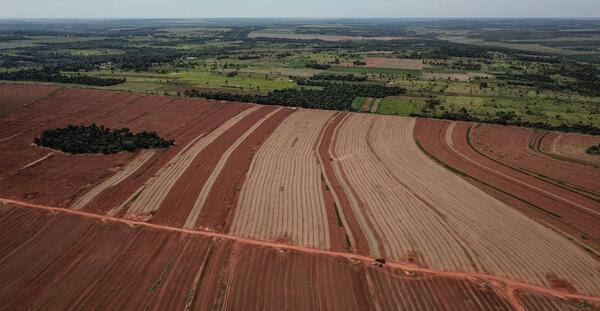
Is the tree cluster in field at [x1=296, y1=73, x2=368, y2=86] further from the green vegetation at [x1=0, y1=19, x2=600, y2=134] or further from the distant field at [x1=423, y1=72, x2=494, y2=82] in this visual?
the distant field at [x1=423, y1=72, x2=494, y2=82]

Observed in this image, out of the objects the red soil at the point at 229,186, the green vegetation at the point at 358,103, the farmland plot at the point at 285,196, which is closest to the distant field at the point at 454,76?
the green vegetation at the point at 358,103

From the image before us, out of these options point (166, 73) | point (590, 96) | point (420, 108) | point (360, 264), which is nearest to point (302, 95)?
point (420, 108)

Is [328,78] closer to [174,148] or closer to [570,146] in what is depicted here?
[570,146]

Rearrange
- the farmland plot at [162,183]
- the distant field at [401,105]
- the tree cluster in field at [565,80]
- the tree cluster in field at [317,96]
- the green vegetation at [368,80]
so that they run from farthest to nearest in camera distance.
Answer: the tree cluster in field at [565,80] < the tree cluster in field at [317,96] < the green vegetation at [368,80] < the distant field at [401,105] < the farmland plot at [162,183]

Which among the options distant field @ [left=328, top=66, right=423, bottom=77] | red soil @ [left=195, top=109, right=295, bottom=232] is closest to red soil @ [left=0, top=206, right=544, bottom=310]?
red soil @ [left=195, top=109, right=295, bottom=232]

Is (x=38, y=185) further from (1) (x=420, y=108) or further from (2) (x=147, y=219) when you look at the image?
(1) (x=420, y=108)

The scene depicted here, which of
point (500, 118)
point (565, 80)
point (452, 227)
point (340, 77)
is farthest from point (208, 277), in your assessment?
point (565, 80)

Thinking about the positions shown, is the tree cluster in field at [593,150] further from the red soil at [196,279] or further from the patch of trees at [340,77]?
the patch of trees at [340,77]
